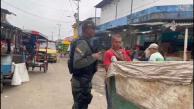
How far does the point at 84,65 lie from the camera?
5617mm

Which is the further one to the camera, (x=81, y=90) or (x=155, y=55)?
(x=155, y=55)

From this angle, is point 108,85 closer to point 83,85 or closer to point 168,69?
point 83,85

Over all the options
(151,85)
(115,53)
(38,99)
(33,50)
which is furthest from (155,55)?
(33,50)

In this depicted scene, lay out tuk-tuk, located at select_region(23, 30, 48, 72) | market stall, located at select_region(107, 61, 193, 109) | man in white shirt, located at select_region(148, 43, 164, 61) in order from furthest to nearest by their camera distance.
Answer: tuk-tuk, located at select_region(23, 30, 48, 72), man in white shirt, located at select_region(148, 43, 164, 61), market stall, located at select_region(107, 61, 193, 109)

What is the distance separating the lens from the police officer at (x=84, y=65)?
5.61 meters

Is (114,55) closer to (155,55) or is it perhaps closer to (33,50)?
(155,55)

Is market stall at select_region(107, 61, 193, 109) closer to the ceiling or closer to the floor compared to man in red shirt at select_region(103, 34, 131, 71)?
closer to the floor

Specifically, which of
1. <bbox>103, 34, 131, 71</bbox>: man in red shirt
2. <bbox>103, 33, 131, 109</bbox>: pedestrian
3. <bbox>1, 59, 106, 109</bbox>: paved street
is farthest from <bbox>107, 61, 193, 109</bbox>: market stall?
<bbox>1, 59, 106, 109</bbox>: paved street

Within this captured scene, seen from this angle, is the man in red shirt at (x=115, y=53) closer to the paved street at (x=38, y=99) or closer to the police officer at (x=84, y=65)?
the police officer at (x=84, y=65)

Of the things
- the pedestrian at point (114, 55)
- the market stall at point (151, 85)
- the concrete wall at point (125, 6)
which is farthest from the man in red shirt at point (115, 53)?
the concrete wall at point (125, 6)

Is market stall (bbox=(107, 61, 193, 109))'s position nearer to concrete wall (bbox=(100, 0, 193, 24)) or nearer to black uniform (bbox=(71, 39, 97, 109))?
black uniform (bbox=(71, 39, 97, 109))

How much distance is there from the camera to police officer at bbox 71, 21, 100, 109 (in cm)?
561

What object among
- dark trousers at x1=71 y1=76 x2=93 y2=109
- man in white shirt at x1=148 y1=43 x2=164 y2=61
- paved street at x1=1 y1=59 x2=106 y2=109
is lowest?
paved street at x1=1 y1=59 x2=106 y2=109

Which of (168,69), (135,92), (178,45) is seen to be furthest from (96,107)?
(178,45)
